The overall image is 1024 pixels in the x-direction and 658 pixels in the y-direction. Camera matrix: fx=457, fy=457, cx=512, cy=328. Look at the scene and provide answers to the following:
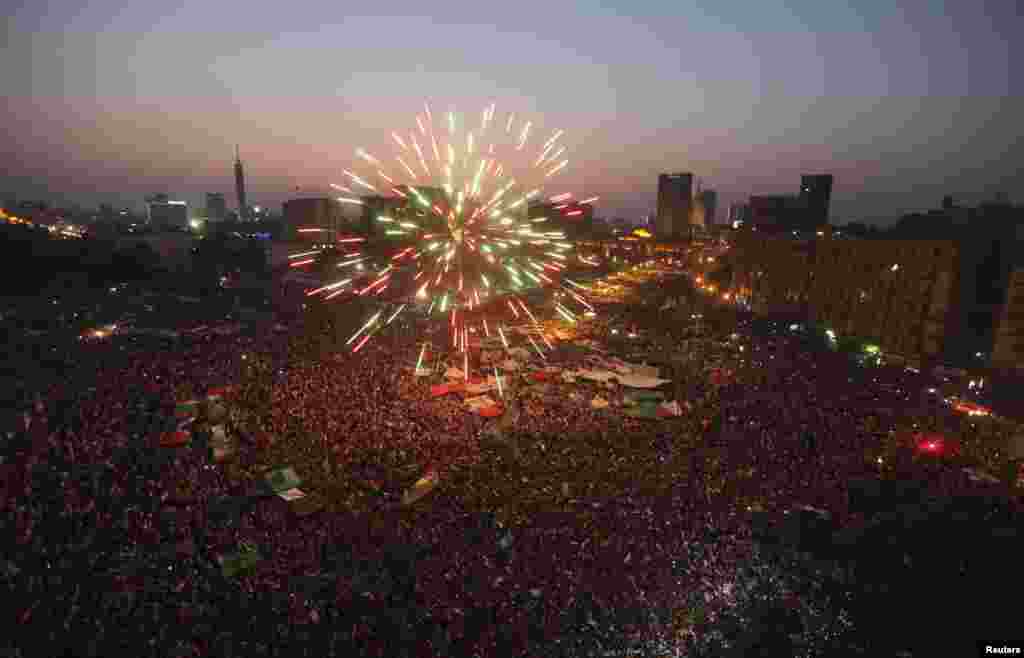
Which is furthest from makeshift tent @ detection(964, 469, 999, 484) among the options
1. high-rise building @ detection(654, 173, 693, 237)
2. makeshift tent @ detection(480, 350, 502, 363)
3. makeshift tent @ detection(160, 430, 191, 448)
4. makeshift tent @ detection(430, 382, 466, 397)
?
high-rise building @ detection(654, 173, 693, 237)

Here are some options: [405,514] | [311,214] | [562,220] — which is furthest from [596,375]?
[562,220]

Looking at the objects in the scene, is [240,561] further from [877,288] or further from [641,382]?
[877,288]

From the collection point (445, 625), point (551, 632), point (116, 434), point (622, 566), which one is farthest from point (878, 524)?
point (116, 434)

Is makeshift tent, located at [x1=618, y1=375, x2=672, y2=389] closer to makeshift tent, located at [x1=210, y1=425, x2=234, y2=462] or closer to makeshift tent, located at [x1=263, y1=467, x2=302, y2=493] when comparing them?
makeshift tent, located at [x1=263, y1=467, x2=302, y2=493]

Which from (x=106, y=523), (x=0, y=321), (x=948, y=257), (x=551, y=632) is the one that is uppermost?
(x=948, y=257)

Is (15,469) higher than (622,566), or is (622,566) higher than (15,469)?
(15,469)

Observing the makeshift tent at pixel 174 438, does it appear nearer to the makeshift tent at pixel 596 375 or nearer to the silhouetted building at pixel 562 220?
the makeshift tent at pixel 596 375

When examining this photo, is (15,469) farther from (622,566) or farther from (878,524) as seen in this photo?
(878,524)

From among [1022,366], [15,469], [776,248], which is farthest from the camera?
[776,248]
